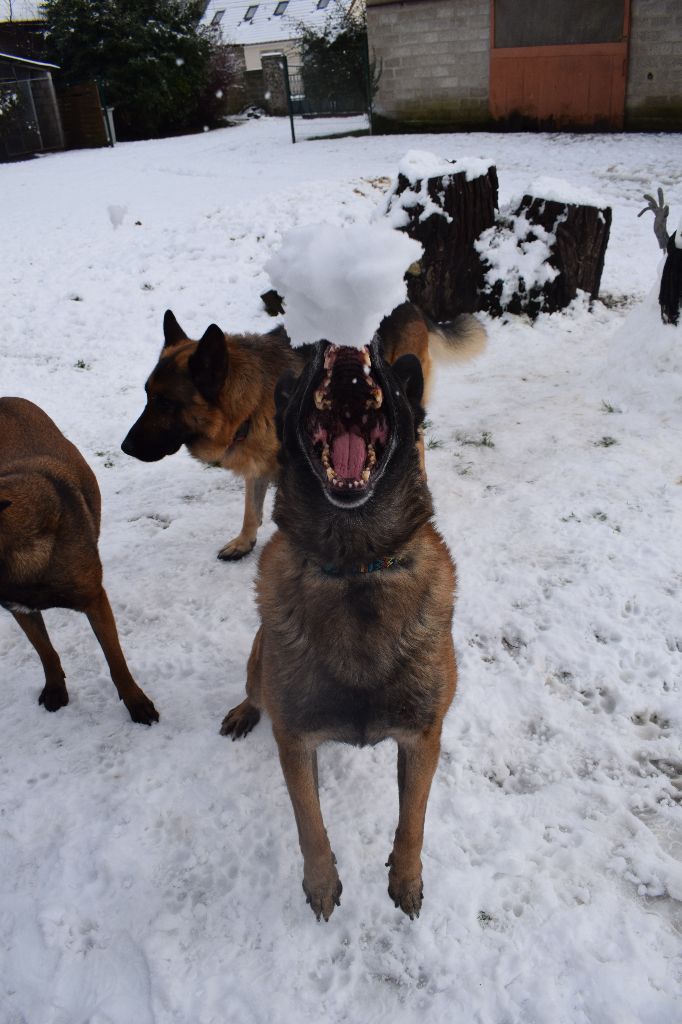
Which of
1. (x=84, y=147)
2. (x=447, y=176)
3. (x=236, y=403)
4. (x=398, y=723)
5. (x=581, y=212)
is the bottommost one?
(x=398, y=723)

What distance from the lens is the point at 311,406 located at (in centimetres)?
168

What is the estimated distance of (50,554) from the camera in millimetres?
2719

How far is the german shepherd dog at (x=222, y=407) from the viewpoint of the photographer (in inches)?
141

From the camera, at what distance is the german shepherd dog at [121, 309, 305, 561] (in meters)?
3.58

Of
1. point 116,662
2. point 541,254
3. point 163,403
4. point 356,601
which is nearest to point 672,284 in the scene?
point 541,254

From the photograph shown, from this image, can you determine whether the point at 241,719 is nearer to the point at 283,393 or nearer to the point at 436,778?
the point at 436,778

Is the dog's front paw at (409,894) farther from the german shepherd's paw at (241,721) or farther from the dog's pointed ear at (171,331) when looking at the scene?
the dog's pointed ear at (171,331)


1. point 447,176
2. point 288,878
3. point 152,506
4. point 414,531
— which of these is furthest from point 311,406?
point 447,176

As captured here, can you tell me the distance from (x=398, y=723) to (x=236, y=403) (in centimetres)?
226

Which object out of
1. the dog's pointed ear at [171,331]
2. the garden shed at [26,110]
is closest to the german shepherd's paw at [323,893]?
the dog's pointed ear at [171,331]

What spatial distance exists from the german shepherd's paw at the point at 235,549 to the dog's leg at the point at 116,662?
1.26 meters

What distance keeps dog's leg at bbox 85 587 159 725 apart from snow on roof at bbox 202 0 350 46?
1355 inches

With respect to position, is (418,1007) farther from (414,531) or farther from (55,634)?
(55,634)

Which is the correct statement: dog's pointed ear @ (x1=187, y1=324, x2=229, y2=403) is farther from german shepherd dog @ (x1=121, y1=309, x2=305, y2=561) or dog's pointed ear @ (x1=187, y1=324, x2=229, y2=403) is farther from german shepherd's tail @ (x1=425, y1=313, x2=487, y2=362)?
german shepherd's tail @ (x1=425, y1=313, x2=487, y2=362)
